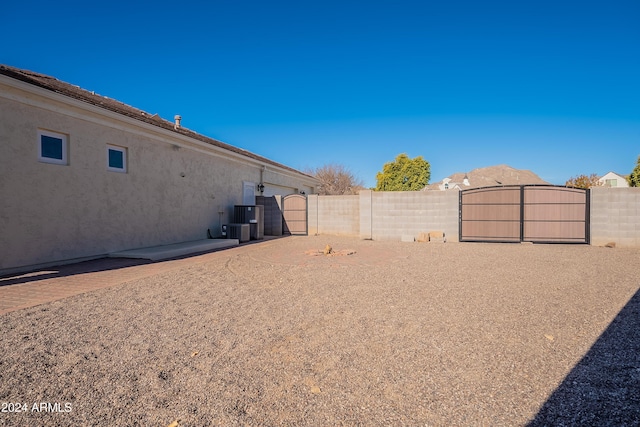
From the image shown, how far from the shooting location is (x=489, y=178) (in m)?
53.3

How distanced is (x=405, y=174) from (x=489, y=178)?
2175 cm

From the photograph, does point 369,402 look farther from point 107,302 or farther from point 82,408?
point 107,302

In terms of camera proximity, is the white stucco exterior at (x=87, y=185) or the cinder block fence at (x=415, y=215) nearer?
the white stucco exterior at (x=87, y=185)

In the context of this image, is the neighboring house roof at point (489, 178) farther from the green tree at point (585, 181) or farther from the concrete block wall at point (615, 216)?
the concrete block wall at point (615, 216)

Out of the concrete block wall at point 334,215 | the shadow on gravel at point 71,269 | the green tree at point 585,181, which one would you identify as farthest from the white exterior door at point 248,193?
the green tree at point 585,181

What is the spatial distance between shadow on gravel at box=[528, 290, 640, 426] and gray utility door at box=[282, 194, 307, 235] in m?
13.9

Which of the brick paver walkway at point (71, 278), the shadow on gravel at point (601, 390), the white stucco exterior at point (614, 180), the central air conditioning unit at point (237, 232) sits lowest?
the brick paver walkway at point (71, 278)

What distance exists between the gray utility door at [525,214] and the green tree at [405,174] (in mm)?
25345

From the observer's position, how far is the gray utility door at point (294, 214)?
17.0 m

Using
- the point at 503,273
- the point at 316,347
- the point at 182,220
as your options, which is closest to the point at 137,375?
the point at 316,347

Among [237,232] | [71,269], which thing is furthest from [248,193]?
[71,269]

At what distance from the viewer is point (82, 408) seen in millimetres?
2428

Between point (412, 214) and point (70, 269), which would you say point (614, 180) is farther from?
point (70, 269)

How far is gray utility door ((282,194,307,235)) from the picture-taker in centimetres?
1695
